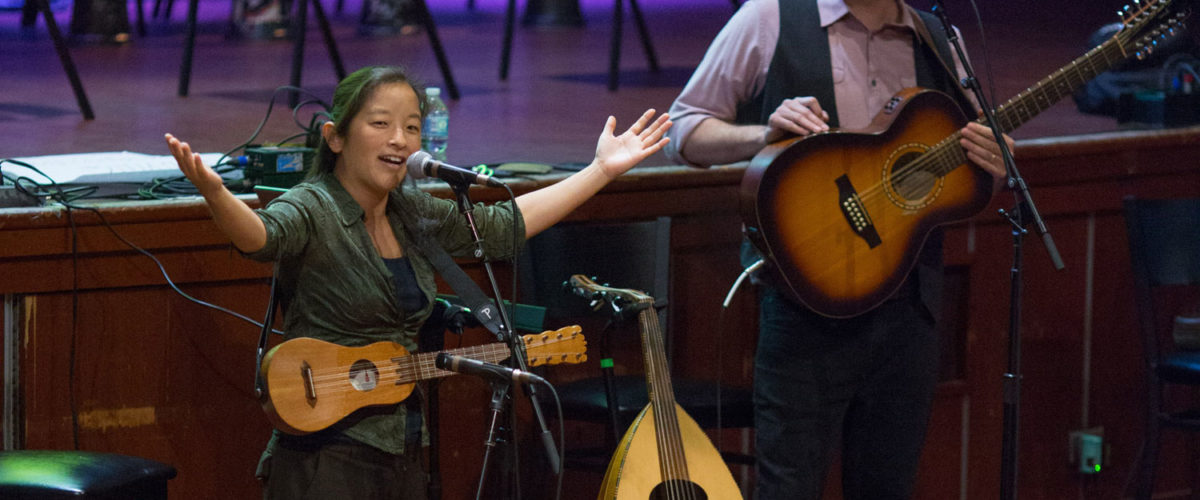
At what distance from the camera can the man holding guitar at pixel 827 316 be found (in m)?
3.09

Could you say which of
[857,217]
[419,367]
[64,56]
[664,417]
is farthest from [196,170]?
[64,56]

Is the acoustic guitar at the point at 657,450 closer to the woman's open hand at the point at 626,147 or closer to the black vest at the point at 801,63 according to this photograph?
the woman's open hand at the point at 626,147

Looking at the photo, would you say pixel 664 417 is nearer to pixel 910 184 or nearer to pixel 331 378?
pixel 331 378

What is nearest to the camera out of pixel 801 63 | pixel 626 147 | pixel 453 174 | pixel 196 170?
pixel 196 170

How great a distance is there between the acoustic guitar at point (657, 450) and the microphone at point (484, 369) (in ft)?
1.63

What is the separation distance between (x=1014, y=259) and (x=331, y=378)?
57.4 inches

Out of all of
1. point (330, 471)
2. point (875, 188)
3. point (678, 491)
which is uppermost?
point (875, 188)

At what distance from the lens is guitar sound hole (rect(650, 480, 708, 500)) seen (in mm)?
2809

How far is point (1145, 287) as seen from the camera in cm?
414

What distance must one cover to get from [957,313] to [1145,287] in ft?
1.88

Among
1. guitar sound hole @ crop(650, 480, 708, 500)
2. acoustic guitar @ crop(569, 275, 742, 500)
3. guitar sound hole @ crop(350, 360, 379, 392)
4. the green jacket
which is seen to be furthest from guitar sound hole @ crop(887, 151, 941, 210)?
guitar sound hole @ crop(350, 360, 379, 392)

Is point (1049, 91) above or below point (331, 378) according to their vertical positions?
above

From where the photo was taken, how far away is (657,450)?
282cm

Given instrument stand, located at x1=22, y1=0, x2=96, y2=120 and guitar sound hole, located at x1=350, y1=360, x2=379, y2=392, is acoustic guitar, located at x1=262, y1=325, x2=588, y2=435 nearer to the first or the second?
guitar sound hole, located at x1=350, y1=360, x2=379, y2=392
